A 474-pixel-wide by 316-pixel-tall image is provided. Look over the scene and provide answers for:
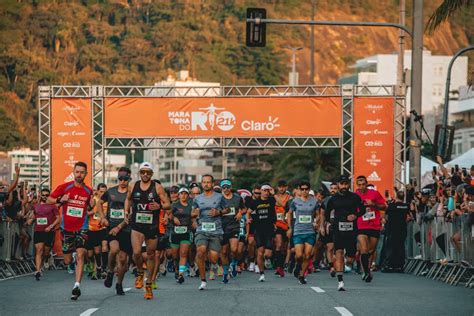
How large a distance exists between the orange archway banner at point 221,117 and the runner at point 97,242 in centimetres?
1482

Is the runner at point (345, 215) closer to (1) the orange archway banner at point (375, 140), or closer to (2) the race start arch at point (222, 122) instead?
(1) the orange archway banner at point (375, 140)

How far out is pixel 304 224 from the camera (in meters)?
24.5

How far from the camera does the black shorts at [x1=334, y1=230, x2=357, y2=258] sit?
22.2 meters

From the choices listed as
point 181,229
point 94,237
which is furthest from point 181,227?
point 94,237

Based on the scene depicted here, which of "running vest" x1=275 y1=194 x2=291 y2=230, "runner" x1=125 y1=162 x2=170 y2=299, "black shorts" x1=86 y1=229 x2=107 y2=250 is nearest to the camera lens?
"runner" x1=125 y1=162 x2=170 y2=299

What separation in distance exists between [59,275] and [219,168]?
551ft

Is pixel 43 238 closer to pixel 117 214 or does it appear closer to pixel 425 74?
pixel 117 214

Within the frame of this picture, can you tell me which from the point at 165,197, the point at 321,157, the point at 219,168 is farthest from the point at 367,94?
the point at 219,168

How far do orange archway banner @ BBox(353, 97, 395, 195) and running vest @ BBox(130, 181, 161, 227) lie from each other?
931 inches

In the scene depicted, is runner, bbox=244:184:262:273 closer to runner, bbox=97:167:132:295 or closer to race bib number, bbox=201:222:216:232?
race bib number, bbox=201:222:216:232

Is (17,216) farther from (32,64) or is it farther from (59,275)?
(32,64)

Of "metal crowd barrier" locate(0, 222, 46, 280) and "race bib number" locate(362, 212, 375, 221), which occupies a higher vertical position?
"race bib number" locate(362, 212, 375, 221)

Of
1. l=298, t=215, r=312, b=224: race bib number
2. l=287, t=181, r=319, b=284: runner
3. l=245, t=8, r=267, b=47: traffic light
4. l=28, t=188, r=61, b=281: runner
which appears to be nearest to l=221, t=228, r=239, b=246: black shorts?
l=287, t=181, r=319, b=284: runner

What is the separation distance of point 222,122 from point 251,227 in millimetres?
16075
